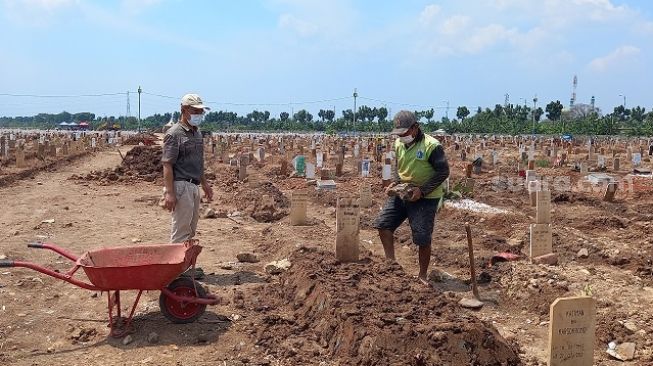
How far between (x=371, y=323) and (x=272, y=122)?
118 meters

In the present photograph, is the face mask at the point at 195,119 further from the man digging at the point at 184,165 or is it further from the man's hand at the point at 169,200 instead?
the man's hand at the point at 169,200

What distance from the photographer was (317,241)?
315 inches

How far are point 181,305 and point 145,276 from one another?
0.45 meters

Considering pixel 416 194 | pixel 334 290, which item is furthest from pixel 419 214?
pixel 334 290

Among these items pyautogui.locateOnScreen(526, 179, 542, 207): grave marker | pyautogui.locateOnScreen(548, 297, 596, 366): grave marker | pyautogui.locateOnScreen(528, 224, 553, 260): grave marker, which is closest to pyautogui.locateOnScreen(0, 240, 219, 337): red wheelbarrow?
pyautogui.locateOnScreen(548, 297, 596, 366): grave marker

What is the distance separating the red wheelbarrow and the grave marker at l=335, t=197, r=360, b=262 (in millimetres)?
1592

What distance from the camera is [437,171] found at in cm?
577

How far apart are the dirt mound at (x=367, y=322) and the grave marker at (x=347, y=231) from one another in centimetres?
25

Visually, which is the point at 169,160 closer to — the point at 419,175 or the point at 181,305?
the point at 181,305

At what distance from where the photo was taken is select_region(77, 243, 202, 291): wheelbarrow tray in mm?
4512

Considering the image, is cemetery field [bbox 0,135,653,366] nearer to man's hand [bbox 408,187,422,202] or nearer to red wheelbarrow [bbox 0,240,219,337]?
red wheelbarrow [bbox 0,240,219,337]

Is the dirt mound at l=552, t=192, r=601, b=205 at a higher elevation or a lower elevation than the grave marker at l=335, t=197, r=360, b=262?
lower

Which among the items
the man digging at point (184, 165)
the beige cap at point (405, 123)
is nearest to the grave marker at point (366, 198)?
the beige cap at point (405, 123)

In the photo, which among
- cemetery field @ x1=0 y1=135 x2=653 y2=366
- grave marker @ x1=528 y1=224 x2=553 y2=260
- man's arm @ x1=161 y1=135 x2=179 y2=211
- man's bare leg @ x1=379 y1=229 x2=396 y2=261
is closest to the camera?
cemetery field @ x1=0 y1=135 x2=653 y2=366
